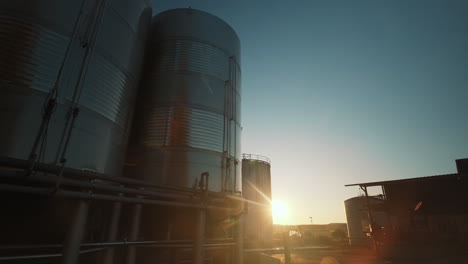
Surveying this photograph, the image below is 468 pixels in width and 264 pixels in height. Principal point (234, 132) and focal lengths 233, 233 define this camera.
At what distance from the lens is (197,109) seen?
7961mm

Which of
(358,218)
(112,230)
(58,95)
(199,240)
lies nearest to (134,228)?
(112,230)

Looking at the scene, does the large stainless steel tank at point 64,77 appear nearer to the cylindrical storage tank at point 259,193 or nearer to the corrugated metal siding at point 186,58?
the corrugated metal siding at point 186,58

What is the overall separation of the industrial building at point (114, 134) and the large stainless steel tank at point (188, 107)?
0.04 m

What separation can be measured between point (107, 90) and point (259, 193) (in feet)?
62.4

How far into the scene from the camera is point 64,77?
15.5 ft

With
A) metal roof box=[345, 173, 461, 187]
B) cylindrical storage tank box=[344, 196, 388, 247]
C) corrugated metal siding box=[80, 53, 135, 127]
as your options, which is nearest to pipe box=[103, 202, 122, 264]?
corrugated metal siding box=[80, 53, 135, 127]

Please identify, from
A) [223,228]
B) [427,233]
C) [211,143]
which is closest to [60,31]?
[211,143]

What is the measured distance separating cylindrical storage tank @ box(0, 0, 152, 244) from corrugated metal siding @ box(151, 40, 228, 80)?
2365 mm

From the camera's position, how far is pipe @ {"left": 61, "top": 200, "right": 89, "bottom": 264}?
11.6 feet

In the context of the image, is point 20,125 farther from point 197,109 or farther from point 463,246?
point 463,246

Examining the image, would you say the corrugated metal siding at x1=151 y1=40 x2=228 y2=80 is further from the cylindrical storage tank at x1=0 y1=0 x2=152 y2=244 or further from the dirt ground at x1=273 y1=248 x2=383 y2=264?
the dirt ground at x1=273 y1=248 x2=383 y2=264

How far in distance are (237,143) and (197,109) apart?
2356mm

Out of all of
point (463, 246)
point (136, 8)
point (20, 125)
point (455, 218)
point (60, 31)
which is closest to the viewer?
point (20, 125)

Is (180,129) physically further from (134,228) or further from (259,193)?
(259,193)
